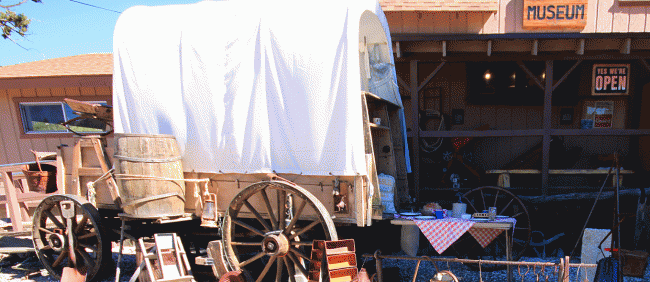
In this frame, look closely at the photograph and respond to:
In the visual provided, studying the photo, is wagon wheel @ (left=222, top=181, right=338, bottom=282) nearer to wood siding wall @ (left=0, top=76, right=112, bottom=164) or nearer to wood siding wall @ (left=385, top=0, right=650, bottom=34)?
wood siding wall @ (left=385, top=0, right=650, bottom=34)

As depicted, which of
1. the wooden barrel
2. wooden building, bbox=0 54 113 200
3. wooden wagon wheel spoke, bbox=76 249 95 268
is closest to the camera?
the wooden barrel

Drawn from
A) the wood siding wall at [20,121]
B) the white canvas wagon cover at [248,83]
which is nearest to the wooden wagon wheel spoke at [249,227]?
the white canvas wagon cover at [248,83]

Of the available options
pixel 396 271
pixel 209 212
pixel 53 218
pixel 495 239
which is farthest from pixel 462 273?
pixel 53 218

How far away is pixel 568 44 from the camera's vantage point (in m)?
5.19

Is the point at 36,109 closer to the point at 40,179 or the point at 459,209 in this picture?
the point at 40,179

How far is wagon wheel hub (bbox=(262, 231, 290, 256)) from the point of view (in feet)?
11.0

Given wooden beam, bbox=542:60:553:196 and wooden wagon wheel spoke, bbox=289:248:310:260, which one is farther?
wooden beam, bbox=542:60:553:196

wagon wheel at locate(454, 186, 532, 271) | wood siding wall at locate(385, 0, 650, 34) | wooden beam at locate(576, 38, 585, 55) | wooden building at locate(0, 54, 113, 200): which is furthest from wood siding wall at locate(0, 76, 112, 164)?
wooden beam at locate(576, 38, 585, 55)

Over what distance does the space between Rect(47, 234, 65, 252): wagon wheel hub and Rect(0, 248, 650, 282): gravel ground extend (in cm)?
72

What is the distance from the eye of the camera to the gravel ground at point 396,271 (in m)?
4.30

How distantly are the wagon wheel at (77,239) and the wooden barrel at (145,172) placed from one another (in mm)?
813

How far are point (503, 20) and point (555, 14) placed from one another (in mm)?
875

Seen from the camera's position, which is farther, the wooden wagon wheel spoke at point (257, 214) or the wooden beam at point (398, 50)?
the wooden beam at point (398, 50)

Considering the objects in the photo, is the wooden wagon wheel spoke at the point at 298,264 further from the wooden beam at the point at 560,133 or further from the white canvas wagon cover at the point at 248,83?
the wooden beam at the point at 560,133
